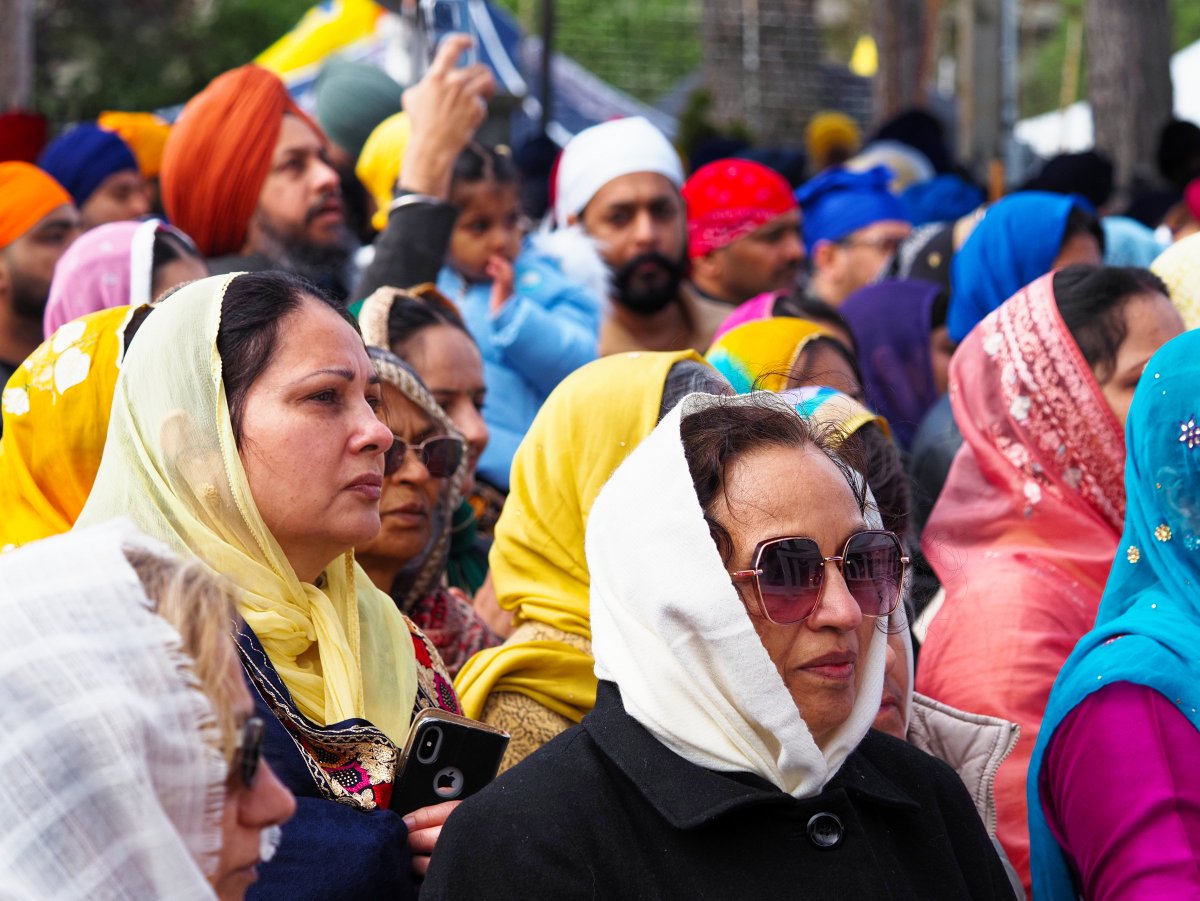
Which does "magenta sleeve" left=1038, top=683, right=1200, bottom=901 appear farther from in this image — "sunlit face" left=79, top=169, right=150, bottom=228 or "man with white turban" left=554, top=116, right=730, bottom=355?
"sunlit face" left=79, top=169, right=150, bottom=228

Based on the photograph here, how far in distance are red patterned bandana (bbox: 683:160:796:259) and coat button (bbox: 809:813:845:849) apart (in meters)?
4.40

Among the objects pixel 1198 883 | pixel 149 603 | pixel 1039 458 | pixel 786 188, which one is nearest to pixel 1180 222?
pixel 786 188

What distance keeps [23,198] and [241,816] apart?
12.5ft

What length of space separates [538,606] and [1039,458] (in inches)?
44.6

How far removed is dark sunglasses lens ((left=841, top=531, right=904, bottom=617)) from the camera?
2289mm

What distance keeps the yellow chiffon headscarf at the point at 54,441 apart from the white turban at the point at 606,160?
9.98 feet

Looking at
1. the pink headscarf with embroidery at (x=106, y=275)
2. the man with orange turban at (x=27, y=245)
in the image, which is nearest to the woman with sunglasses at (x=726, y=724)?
the pink headscarf with embroidery at (x=106, y=275)

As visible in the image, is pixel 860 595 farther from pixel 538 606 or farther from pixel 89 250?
pixel 89 250

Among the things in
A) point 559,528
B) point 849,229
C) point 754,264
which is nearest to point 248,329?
point 559,528

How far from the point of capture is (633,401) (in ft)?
10.3

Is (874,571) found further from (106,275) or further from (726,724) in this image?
(106,275)

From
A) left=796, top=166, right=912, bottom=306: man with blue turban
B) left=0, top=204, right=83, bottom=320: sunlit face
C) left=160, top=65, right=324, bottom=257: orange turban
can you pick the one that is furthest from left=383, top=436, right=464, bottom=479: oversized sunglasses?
left=796, top=166, right=912, bottom=306: man with blue turban

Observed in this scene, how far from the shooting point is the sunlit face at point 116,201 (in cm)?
601

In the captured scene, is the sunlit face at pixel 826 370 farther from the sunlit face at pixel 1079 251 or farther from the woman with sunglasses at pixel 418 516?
the sunlit face at pixel 1079 251
